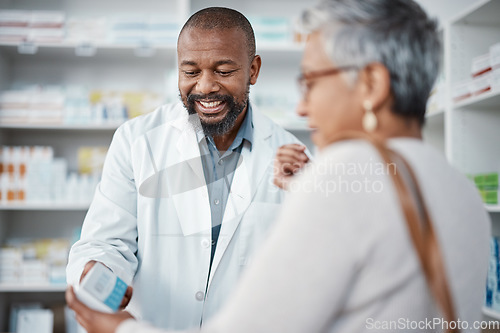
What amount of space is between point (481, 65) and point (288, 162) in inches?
68.5

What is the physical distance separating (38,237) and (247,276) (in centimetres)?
313

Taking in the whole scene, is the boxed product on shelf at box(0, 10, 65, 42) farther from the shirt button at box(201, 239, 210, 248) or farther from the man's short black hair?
the shirt button at box(201, 239, 210, 248)

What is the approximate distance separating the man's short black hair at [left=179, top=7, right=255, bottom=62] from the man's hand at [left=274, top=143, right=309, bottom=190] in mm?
674

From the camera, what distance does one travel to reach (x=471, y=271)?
70cm

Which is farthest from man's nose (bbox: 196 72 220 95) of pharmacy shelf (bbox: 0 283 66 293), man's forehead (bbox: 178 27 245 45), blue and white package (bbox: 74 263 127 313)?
pharmacy shelf (bbox: 0 283 66 293)

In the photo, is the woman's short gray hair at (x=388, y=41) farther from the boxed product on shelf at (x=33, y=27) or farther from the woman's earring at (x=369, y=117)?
the boxed product on shelf at (x=33, y=27)

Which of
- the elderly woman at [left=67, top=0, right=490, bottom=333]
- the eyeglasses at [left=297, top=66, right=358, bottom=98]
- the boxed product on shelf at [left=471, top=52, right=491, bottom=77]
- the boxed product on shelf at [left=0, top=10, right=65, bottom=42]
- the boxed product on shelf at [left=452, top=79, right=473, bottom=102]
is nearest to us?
the elderly woman at [left=67, top=0, right=490, bottom=333]

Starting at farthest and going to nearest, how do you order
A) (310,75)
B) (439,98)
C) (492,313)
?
(439,98)
(492,313)
(310,75)

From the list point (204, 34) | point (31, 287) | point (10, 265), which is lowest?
point (31, 287)

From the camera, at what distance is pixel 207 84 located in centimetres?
155

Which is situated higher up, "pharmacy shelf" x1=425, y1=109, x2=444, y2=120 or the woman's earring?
"pharmacy shelf" x1=425, y1=109, x2=444, y2=120

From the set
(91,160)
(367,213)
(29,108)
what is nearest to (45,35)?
(29,108)

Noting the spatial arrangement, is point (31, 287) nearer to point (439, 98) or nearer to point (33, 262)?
point (33, 262)

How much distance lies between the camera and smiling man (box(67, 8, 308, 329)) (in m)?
1.43
